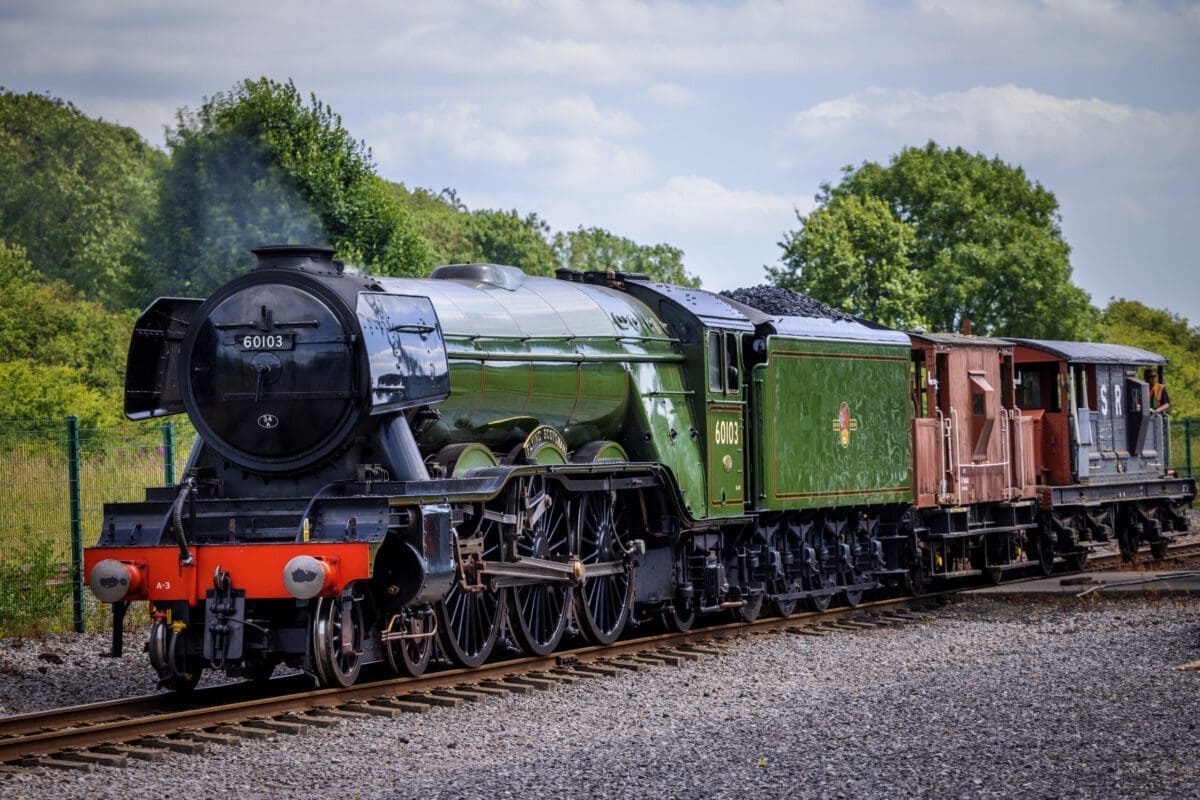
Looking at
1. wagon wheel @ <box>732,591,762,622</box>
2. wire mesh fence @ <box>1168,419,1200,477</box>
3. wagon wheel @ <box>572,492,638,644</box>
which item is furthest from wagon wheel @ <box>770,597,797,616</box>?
wire mesh fence @ <box>1168,419,1200,477</box>

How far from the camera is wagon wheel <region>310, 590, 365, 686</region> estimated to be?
962 cm

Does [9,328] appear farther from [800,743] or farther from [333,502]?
[800,743]

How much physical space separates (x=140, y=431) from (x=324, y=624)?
726cm

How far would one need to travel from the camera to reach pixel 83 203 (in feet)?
185

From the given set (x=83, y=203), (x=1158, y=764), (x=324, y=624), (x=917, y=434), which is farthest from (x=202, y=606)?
(x=83, y=203)

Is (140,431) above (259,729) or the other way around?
above

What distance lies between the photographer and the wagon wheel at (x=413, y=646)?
34.0 feet

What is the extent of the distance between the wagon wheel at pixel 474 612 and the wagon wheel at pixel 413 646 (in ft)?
0.70

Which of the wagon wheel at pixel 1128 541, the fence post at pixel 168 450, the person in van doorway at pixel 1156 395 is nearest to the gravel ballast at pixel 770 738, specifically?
the fence post at pixel 168 450

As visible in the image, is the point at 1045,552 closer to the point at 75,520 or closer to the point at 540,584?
the point at 540,584

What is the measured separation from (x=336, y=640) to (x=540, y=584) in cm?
243

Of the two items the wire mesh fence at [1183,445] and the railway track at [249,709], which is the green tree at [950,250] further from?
the railway track at [249,709]

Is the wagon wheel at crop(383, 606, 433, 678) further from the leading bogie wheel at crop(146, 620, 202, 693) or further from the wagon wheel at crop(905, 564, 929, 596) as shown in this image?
the wagon wheel at crop(905, 564, 929, 596)

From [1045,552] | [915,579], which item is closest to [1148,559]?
[1045,552]
